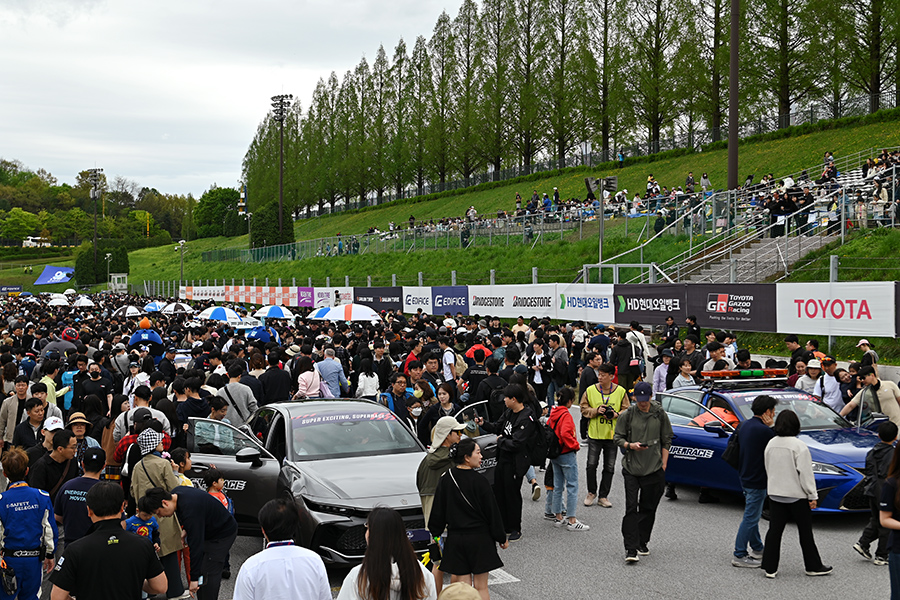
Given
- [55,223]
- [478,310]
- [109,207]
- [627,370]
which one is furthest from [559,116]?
[109,207]

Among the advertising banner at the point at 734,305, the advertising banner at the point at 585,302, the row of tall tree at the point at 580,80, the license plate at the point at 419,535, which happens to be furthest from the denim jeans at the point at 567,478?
the row of tall tree at the point at 580,80

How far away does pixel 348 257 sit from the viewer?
160 feet

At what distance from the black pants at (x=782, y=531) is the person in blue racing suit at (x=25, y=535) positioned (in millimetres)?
5964

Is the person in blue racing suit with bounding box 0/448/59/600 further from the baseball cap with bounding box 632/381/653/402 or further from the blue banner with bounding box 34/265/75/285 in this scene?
the blue banner with bounding box 34/265/75/285

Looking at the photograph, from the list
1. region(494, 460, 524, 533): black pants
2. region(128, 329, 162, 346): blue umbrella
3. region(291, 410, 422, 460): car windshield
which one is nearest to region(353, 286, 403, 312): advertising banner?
region(128, 329, 162, 346): blue umbrella

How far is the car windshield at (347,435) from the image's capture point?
334 inches

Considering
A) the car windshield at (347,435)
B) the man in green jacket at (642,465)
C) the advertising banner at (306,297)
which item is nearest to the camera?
the man in green jacket at (642,465)

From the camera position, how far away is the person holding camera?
9.96 meters

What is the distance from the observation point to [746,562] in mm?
7777

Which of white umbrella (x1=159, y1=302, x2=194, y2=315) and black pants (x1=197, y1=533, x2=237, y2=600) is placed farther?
white umbrella (x1=159, y1=302, x2=194, y2=315)

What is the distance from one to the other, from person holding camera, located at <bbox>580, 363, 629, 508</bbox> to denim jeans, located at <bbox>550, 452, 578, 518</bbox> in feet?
2.98

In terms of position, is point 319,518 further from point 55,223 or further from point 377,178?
point 55,223

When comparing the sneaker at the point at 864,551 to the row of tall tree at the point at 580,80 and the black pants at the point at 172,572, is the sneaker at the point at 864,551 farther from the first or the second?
the row of tall tree at the point at 580,80

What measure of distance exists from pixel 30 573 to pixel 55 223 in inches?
6872
